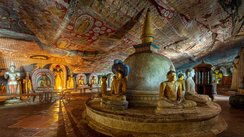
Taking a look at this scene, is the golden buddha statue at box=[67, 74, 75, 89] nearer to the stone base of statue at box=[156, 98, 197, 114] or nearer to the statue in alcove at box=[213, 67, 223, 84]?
the stone base of statue at box=[156, 98, 197, 114]

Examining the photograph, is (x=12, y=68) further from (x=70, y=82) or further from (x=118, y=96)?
(x=118, y=96)

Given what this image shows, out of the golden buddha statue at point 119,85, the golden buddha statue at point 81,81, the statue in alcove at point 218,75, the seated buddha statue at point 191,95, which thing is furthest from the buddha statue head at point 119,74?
the statue in alcove at point 218,75

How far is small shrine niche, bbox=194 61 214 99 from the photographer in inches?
365

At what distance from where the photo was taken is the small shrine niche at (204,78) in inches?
365

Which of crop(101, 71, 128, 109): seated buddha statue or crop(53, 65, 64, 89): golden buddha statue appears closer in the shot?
crop(101, 71, 128, 109): seated buddha statue

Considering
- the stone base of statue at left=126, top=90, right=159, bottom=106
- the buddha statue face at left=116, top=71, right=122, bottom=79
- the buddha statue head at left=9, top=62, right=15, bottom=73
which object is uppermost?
the buddha statue head at left=9, top=62, right=15, bottom=73

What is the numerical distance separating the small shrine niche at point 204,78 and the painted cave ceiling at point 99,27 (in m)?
2.79

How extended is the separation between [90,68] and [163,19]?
7902mm

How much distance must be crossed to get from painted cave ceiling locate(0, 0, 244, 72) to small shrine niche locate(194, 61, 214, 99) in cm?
279

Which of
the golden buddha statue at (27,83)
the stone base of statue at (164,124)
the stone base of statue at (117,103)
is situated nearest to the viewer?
the stone base of statue at (164,124)

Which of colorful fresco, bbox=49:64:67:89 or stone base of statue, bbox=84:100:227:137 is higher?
colorful fresco, bbox=49:64:67:89

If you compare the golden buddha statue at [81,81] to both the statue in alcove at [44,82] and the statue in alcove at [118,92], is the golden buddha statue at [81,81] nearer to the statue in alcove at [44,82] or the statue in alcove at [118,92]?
the statue in alcove at [44,82]

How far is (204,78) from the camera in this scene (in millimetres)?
9594

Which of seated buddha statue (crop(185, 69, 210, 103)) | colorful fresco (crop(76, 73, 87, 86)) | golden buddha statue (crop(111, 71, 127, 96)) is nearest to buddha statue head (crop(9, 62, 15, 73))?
colorful fresco (crop(76, 73, 87, 86))
